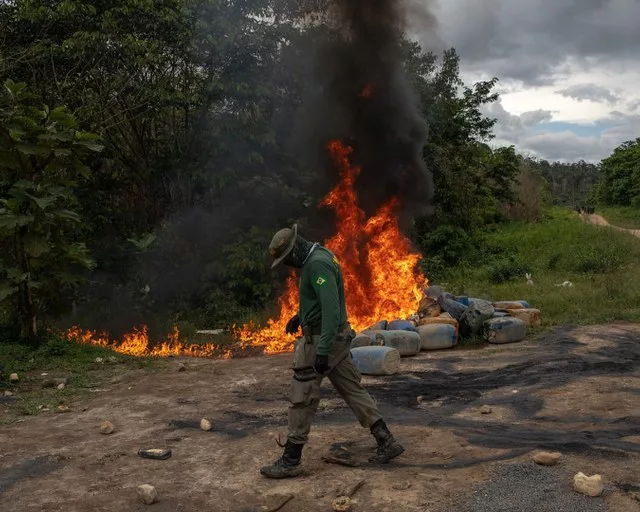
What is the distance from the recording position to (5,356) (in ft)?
28.4

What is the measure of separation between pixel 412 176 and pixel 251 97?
4358mm

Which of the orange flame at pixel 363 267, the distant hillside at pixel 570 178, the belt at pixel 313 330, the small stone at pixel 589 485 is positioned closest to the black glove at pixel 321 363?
the belt at pixel 313 330

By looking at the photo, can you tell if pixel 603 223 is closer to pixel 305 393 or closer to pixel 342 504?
pixel 305 393

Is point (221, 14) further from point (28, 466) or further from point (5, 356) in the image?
point (28, 466)

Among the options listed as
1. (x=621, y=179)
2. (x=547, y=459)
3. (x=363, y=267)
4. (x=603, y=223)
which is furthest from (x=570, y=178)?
(x=547, y=459)

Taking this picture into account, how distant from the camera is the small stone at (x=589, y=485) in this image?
3764 mm

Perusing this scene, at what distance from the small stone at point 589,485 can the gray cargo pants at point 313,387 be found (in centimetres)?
149

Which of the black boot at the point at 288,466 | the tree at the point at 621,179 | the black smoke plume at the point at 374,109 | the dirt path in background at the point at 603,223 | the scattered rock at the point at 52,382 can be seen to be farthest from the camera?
the tree at the point at 621,179

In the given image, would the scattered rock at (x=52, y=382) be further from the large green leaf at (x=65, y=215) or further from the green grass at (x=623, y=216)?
the green grass at (x=623, y=216)

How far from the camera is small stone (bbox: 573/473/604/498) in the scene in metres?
3.76

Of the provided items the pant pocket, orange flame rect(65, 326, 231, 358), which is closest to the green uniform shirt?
the pant pocket

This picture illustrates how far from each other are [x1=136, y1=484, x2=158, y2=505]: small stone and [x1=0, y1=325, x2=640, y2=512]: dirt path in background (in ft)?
0.18

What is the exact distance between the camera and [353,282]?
12297 mm

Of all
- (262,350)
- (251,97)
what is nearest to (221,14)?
(251,97)
